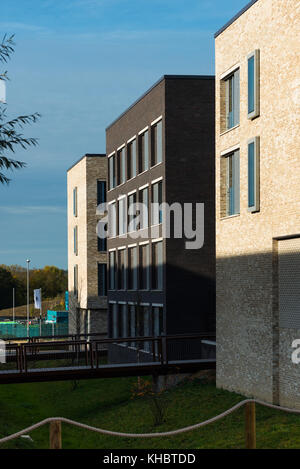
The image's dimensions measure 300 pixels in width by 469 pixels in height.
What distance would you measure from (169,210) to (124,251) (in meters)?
10.0

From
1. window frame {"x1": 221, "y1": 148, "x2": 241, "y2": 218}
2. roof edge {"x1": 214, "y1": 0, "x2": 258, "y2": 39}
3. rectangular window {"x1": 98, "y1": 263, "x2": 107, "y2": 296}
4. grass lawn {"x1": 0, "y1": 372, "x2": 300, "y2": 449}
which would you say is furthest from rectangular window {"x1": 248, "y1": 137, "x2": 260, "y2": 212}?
rectangular window {"x1": 98, "y1": 263, "x2": 107, "y2": 296}

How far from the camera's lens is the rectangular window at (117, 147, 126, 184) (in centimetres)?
4680

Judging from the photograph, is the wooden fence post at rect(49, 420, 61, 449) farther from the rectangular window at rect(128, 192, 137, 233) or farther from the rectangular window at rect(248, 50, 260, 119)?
the rectangular window at rect(128, 192, 137, 233)

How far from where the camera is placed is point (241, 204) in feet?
89.0

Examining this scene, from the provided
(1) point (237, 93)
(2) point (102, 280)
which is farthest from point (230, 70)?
(2) point (102, 280)

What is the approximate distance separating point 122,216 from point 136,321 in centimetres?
822

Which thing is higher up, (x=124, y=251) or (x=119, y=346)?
(x=124, y=251)

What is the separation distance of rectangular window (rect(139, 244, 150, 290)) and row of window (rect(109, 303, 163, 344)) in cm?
119

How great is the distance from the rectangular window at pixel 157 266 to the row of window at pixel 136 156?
4.25 meters

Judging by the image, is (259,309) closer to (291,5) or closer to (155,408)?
(155,408)

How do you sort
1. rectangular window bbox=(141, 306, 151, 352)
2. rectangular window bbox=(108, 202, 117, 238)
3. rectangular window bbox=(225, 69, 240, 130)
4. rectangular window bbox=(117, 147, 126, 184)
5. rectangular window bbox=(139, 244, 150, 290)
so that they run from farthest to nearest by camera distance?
rectangular window bbox=(108, 202, 117, 238) → rectangular window bbox=(117, 147, 126, 184) → rectangular window bbox=(139, 244, 150, 290) → rectangular window bbox=(141, 306, 151, 352) → rectangular window bbox=(225, 69, 240, 130)

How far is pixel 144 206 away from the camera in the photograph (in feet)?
138

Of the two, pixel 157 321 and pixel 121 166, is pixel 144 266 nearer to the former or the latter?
pixel 157 321
